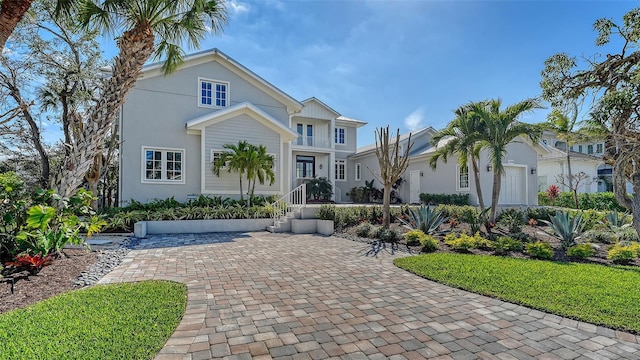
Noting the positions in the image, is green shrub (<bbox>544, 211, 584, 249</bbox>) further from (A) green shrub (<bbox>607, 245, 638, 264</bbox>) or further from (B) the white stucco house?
(B) the white stucco house

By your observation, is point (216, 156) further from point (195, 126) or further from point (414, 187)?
point (414, 187)

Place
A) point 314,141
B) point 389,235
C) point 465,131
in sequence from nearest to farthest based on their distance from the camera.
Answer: point 389,235
point 465,131
point 314,141

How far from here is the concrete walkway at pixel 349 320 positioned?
3.23m

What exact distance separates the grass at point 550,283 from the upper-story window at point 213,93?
40.8 ft

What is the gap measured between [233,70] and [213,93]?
63.6 inches

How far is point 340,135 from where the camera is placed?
1037 inches

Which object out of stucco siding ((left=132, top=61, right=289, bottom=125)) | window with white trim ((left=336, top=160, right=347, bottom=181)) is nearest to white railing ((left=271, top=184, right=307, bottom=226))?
stucco siding ((left=132, top=61, right=289, bottom=125))

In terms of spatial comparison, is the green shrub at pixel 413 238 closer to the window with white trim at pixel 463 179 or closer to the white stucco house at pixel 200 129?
the white stucco house at pixel 200 129

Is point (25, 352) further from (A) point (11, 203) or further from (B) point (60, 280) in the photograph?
(A) point (11, 203)

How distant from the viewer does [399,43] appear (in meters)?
12.0

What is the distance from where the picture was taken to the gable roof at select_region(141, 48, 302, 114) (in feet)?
47.4

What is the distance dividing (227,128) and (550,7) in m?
12.7

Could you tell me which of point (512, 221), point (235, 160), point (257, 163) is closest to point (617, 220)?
point (512, 221)

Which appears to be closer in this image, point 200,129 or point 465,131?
point 465,131
